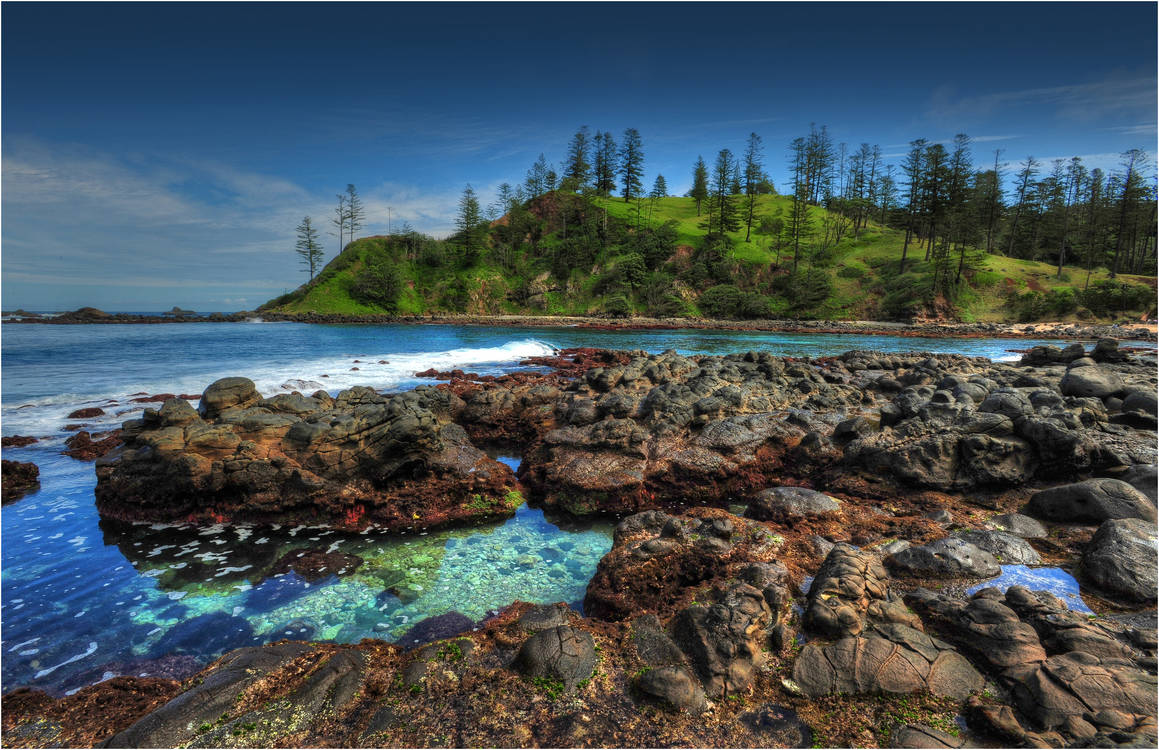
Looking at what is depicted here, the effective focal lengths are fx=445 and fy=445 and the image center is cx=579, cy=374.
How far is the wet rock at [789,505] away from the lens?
8.31 meters

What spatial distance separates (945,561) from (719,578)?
3.18 metres

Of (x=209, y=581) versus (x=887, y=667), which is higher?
(x=887, y=667)

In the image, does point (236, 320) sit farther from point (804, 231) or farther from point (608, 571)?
point (804, 231)

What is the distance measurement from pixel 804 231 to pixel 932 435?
325 feet

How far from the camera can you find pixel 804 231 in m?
94.5

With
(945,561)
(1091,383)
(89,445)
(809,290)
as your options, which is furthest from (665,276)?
(945,561)

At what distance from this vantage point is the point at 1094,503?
735 cm

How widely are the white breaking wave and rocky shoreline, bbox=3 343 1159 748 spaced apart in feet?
27.7

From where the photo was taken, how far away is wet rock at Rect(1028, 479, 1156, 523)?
709cm

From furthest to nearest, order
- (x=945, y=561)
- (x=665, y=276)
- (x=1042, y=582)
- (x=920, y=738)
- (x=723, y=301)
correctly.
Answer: (x=665, y=276) → (x=723, y=301) → (x=945, y=561) → (x=1042, y=582) → (x=920, y=738)

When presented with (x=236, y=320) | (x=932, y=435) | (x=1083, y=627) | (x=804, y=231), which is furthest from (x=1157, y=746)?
(x=236, y=320)

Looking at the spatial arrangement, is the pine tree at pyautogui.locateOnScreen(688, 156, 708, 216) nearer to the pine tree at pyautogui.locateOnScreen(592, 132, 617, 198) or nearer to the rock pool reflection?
the pine tree at pyautogui.locateOnScreen(592, 132, 617, 198)

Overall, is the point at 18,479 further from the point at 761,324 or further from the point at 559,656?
the point at 761,324

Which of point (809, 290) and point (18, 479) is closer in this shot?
point (18, 479)
